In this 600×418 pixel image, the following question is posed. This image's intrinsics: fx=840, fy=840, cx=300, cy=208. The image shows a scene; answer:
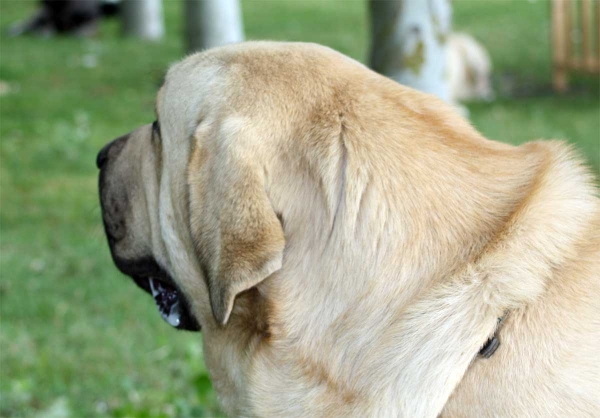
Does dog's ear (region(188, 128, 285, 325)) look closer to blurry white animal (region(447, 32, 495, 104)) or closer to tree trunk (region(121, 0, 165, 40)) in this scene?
blurry white animal (region(447, 32, 495, 104))

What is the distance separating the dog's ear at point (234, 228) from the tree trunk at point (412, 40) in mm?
2740

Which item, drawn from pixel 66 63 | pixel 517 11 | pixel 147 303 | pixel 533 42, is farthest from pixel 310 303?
pixel 517 11

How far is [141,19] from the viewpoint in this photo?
17.2m

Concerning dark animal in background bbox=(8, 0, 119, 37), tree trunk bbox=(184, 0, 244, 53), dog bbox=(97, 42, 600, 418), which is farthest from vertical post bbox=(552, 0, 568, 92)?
dark animal in background bbox=(8, 0, 119, 37)

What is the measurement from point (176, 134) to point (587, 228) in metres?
1.34

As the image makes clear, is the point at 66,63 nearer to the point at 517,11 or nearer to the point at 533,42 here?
Result: the point at 533,42

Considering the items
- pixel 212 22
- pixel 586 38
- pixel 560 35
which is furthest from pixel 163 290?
pixel 560 35

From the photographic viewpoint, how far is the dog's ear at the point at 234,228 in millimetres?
2355

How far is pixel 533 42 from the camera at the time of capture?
609 inches

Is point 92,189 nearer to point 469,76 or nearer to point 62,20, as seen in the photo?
point 469,76

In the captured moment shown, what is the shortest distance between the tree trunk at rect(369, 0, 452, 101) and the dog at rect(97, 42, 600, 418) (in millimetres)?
2394

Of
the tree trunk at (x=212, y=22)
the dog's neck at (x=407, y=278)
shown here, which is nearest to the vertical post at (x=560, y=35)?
the tree trunk at (x=212, y=22)

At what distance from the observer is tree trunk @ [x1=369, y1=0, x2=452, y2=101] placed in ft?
16.3

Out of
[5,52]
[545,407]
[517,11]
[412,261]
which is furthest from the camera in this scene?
[517,11]
